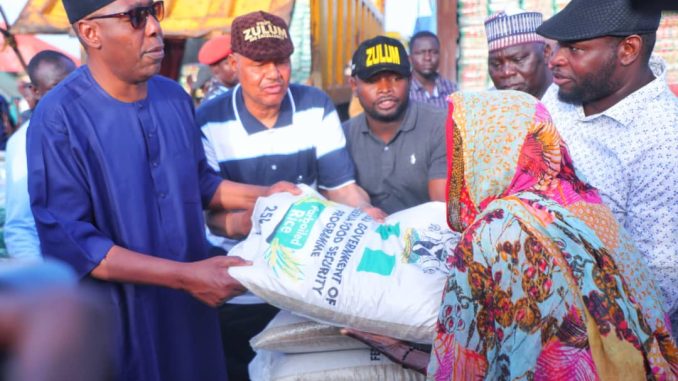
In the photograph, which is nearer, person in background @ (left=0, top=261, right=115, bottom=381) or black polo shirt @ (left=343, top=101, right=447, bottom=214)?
person in background @ (left=0, top=261, right=115, bottom=381)

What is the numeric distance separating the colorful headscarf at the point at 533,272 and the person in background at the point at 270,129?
1.18 metres

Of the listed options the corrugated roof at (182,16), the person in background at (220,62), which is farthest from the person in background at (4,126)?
the corrugated roof at (182,16)

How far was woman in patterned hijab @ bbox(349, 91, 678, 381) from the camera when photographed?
192cm

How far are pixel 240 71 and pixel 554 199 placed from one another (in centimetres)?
180

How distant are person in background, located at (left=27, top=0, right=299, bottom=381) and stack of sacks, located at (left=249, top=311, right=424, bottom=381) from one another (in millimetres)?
294

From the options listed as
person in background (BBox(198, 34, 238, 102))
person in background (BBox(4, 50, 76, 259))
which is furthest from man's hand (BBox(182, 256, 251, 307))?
person in background (BBox(198, 34, 238, 102))

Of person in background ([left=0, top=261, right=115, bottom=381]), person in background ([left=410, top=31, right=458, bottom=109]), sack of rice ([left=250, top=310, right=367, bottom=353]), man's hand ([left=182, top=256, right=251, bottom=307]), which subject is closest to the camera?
person in background ([left=0, top=261, right=115, bottom=381])

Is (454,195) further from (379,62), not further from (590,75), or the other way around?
(379,62)

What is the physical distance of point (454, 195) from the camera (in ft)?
7.55

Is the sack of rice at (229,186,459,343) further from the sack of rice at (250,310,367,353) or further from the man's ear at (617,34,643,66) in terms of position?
the man's ear at (617,34,643,66)

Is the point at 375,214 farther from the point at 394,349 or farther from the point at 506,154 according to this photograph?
the point at 506,154

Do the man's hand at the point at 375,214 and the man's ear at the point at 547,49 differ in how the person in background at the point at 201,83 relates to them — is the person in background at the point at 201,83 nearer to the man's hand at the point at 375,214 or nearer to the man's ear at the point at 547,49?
the man's ear at the point at 547,49

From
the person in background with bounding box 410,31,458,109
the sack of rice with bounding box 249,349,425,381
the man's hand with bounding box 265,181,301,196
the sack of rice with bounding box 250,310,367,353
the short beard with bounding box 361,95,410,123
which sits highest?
the short beard with bounding box 361,95,410,123

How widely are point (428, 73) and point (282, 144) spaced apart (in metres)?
3.79
